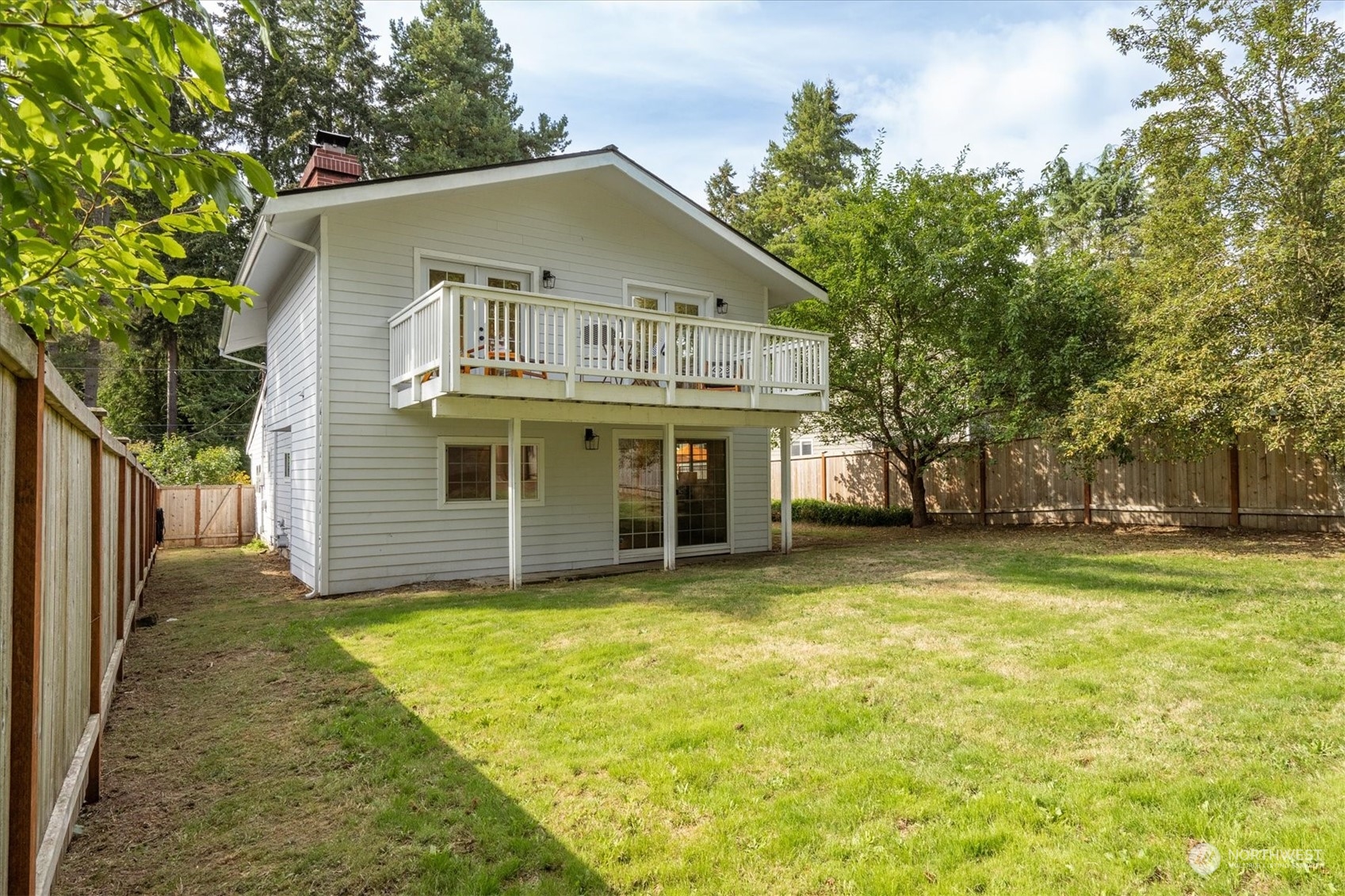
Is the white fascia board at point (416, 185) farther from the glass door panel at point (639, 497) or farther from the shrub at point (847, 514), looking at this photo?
the shrub at point (847, 514)

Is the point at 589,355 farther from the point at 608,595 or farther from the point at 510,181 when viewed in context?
the point at 608,595

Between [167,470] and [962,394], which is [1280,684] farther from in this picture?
[167,470]

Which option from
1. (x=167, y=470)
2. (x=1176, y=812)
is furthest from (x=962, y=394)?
(x=167, y=470)

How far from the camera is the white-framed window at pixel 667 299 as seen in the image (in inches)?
435

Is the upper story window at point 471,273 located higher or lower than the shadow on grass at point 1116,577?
higher

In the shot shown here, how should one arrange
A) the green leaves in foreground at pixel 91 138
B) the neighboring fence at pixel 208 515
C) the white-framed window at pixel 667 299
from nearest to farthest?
the green leaves in foreground at pixel 91 138
the white-framed window at pixel 667 299
the neighboring fence at pixel 208 515

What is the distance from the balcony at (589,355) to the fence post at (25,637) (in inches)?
224

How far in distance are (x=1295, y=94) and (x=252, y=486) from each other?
20555mm

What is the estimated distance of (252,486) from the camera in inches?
628

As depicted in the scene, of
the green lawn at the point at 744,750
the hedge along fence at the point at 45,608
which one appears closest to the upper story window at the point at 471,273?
the green lawn at the point at 744,750

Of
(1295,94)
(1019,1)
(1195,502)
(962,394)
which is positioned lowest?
(1195,502)

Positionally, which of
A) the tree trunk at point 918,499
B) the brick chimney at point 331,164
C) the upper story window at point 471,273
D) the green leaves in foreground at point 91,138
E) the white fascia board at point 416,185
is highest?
the brick chimney at point 331,164

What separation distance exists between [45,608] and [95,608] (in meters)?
1.41

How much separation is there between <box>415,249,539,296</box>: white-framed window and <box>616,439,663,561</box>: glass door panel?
9.31 ft
